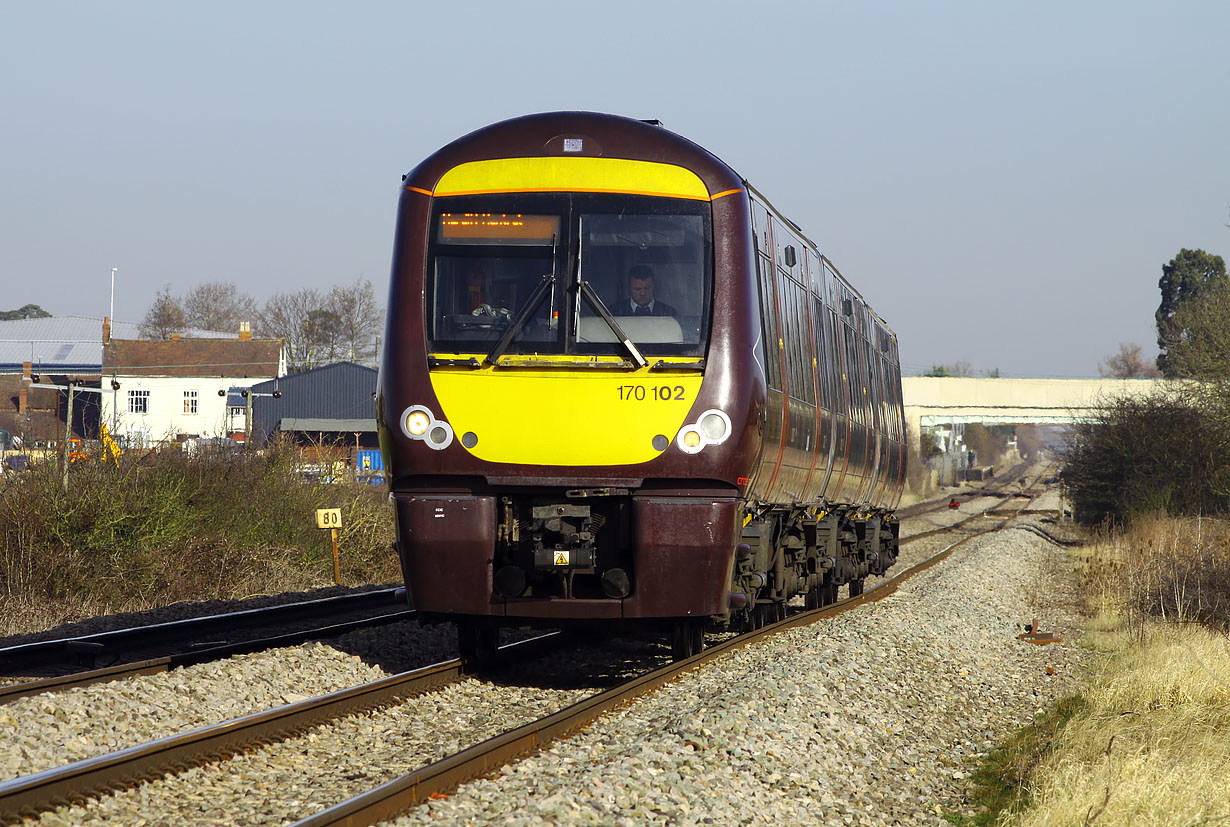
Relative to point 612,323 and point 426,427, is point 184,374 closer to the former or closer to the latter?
point 426,427

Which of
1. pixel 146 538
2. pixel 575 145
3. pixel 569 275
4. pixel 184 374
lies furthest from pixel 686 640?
pixel 184 374

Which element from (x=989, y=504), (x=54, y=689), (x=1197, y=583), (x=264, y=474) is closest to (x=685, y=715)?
(x=54, y=689)

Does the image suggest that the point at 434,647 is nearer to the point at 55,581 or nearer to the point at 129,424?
the point at 55,581

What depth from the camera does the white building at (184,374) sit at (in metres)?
68.2

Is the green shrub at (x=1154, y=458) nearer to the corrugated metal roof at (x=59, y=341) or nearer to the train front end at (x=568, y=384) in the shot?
the train front end at (x=568, y=384)

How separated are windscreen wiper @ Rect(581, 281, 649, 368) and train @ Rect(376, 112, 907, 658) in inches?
0.6

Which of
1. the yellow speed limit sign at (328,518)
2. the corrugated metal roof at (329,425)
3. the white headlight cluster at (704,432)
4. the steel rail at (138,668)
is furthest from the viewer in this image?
the corrugated metal roof at (329,425)

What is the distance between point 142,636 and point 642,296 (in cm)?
510

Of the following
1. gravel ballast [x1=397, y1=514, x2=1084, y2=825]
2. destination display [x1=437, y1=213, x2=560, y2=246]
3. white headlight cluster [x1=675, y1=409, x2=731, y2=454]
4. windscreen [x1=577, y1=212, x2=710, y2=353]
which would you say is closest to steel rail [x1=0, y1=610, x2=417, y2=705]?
gravel ballast [x1=397, y1=514, x2=1084, y2=825]

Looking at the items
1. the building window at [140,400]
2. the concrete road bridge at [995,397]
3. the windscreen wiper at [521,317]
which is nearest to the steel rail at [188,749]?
the windscreen wiper at [521,317]

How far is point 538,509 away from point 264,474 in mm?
12584

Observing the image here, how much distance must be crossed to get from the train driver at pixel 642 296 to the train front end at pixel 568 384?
0.01 m

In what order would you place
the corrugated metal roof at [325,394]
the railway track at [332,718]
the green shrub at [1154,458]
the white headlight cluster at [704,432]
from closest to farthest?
the railway track at [332,718], the white headlight cluster at [704,432], the green shrub at [1154,458], the corrugated metal roof at [325,394]

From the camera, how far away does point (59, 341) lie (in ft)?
307
